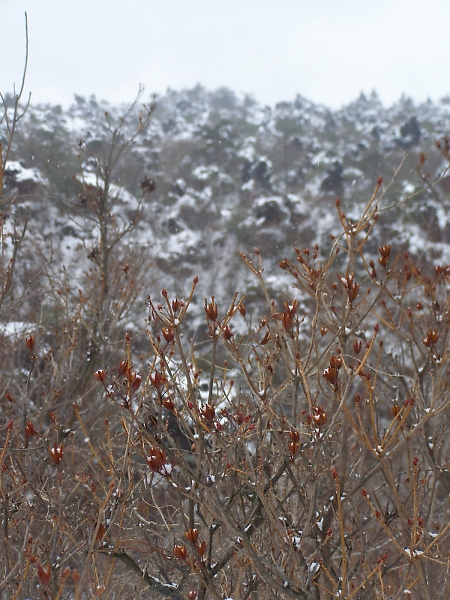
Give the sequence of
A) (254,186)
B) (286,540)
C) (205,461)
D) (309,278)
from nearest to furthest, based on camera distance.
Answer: (286,540)
(205,461)
(309,278)
(254,186)

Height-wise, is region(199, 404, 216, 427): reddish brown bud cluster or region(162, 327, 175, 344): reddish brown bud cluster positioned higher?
region(162, 327, 175, 344): reddish brown bud cluster

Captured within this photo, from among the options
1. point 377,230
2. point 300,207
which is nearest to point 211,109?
point 300,207

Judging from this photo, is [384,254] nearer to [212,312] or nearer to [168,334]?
[212,312]

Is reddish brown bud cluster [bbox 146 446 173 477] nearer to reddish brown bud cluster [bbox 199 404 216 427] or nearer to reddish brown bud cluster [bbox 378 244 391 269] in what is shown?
reddish brown bud cluster [bbox 199 404 216 427]

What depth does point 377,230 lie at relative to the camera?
22.4 metres

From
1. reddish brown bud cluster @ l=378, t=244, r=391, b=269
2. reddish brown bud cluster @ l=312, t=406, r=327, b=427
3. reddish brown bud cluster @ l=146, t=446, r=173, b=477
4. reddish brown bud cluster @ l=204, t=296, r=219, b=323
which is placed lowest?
reddish brown bud cluster @ l=146, t=446, r=173, b=477

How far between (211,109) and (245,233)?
25675 mm

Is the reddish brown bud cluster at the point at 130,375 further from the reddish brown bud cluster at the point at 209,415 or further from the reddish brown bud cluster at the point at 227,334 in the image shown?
the reddish brown bud cluster at the point at 227,334

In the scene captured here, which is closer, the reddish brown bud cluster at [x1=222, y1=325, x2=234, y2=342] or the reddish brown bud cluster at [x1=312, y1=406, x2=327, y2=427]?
the reddish brown bud cluster at [x1=312, y1=406, x2=327, y2=427]

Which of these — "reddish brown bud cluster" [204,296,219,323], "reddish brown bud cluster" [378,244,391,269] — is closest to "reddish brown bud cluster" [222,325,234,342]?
"reddish brown bud cluster" [204,296,219,323]

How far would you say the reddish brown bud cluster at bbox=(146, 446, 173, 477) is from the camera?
6.02 feet

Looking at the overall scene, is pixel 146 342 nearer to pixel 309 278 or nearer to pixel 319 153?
pixel 309 278

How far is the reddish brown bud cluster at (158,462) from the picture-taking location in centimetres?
183

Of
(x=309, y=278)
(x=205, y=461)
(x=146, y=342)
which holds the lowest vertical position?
(x=205, y=461)
